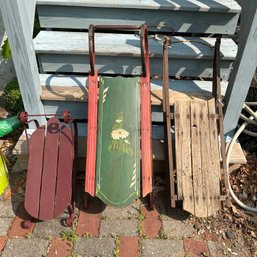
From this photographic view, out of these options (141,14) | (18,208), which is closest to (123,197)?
(18,208)

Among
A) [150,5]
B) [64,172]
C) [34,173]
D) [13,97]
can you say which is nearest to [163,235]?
[64,172]

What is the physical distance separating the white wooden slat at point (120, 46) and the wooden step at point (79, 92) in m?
0.30

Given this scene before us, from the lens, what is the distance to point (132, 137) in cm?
257

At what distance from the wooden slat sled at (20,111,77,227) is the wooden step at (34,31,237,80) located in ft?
2.17

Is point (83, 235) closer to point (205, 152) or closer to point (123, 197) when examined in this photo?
point (123, 197)

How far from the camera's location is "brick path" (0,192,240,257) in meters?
2.53

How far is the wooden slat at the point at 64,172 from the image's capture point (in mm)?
2639

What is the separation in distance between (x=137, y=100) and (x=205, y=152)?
0.78 m

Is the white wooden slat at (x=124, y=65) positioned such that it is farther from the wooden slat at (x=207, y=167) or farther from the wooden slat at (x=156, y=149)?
the wooden slat at (x=156, y=149)

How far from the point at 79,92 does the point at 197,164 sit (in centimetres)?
132

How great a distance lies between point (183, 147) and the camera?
2717 millimetres

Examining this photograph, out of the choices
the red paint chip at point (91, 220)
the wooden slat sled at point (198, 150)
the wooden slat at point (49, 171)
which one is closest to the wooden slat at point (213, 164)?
the wooden slat sled at point (198, 150)

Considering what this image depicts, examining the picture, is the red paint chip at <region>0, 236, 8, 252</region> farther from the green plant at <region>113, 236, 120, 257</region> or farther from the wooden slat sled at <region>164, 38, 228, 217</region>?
the wooden slat sled at <region>164, 38, 228, 217</region>

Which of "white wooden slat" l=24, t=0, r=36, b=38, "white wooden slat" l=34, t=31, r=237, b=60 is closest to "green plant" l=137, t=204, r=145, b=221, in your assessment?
"white wooden slat" l=34, t=31, r=237, b=60
